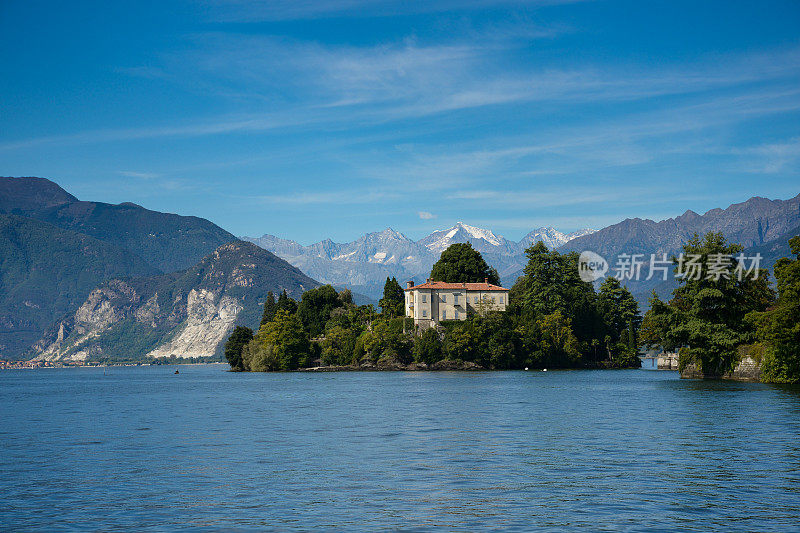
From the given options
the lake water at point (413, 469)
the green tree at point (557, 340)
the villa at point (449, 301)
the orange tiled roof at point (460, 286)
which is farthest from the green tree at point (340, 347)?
the lake water at point (413, 469)

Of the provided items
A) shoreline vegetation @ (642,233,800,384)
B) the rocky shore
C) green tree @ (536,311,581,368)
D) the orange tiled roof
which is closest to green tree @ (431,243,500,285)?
the orange tiled roof

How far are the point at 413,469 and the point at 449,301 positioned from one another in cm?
10926

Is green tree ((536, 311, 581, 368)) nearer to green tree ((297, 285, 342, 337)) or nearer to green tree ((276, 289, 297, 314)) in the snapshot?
green tree ((297, 285, 342, 337))

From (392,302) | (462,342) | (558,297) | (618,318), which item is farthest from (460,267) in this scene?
(618,318)

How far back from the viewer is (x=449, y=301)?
13575cm

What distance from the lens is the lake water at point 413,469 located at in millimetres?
19406

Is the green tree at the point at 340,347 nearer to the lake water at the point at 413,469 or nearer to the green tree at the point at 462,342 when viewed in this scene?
the green tree at the point at 462,342

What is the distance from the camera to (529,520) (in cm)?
1884

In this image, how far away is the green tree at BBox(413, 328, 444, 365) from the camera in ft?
431

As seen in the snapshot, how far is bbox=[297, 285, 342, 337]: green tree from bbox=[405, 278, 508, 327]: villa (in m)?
29.4

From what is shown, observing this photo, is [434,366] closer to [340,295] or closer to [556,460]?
[340,295]

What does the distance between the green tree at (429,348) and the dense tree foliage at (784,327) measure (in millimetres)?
66686

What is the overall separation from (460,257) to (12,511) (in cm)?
13297

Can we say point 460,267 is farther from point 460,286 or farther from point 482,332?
point 482,332
